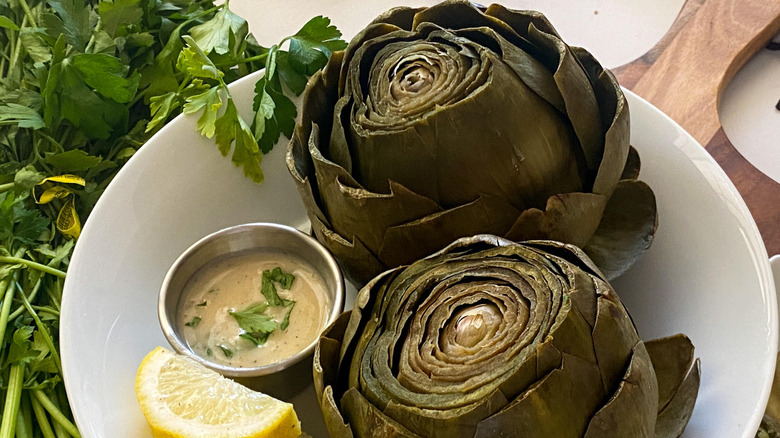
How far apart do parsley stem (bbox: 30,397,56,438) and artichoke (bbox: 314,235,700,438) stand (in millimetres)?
434

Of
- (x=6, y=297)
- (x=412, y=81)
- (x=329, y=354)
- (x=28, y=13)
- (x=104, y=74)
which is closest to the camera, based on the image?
(x=329, y=354)

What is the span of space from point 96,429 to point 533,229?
57 centimetres

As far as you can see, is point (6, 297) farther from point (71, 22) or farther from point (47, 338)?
point (71, 22)

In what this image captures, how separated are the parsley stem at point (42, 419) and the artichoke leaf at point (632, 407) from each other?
0.70 meters

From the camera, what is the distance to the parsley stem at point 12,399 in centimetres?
98

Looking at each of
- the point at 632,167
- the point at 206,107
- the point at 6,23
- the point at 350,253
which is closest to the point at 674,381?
the point at 632,167

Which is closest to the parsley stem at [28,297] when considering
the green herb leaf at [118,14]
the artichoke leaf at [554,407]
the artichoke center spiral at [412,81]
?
the green herb leaf at [118,14]

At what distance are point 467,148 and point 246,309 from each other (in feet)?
1.23

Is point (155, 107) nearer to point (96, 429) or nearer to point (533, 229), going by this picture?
point (96, 429)

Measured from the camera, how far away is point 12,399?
1.01 m

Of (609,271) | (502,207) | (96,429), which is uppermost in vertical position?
(502,207)

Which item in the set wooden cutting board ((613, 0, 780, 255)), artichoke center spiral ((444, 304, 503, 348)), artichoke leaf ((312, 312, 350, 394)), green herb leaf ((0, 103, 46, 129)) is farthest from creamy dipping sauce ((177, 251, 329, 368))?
wooden cutting board ((613, 0, 780, 255))

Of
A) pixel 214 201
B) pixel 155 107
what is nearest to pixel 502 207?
pixel 214 201

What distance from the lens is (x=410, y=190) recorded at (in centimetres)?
92
